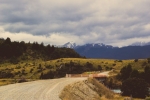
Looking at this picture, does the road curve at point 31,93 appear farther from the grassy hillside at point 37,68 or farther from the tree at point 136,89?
the tree at point 136,89

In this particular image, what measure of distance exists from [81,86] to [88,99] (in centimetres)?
767

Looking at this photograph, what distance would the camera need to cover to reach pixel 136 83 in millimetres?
73375

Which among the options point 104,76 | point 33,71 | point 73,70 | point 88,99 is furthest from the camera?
point 73,70

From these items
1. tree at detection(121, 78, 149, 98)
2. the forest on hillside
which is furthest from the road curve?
the forest on hillside

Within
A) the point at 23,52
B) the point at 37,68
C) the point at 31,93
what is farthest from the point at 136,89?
the point at 23,52

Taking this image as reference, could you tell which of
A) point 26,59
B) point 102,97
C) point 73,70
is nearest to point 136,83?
point 102,97

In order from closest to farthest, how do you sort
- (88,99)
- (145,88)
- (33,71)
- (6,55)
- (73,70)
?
1. (88,99)
2. (145,88)
3. (33,71)
4. (73,70)
5. (6,55)

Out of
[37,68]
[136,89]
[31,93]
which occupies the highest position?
[37,68]

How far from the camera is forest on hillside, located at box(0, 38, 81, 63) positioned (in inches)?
5477

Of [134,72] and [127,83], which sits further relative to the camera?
[134,72]

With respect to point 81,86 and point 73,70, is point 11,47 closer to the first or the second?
point 73,70

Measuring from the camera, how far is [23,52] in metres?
148

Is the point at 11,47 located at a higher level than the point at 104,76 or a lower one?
higher

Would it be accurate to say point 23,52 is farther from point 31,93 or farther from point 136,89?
point 31,93
